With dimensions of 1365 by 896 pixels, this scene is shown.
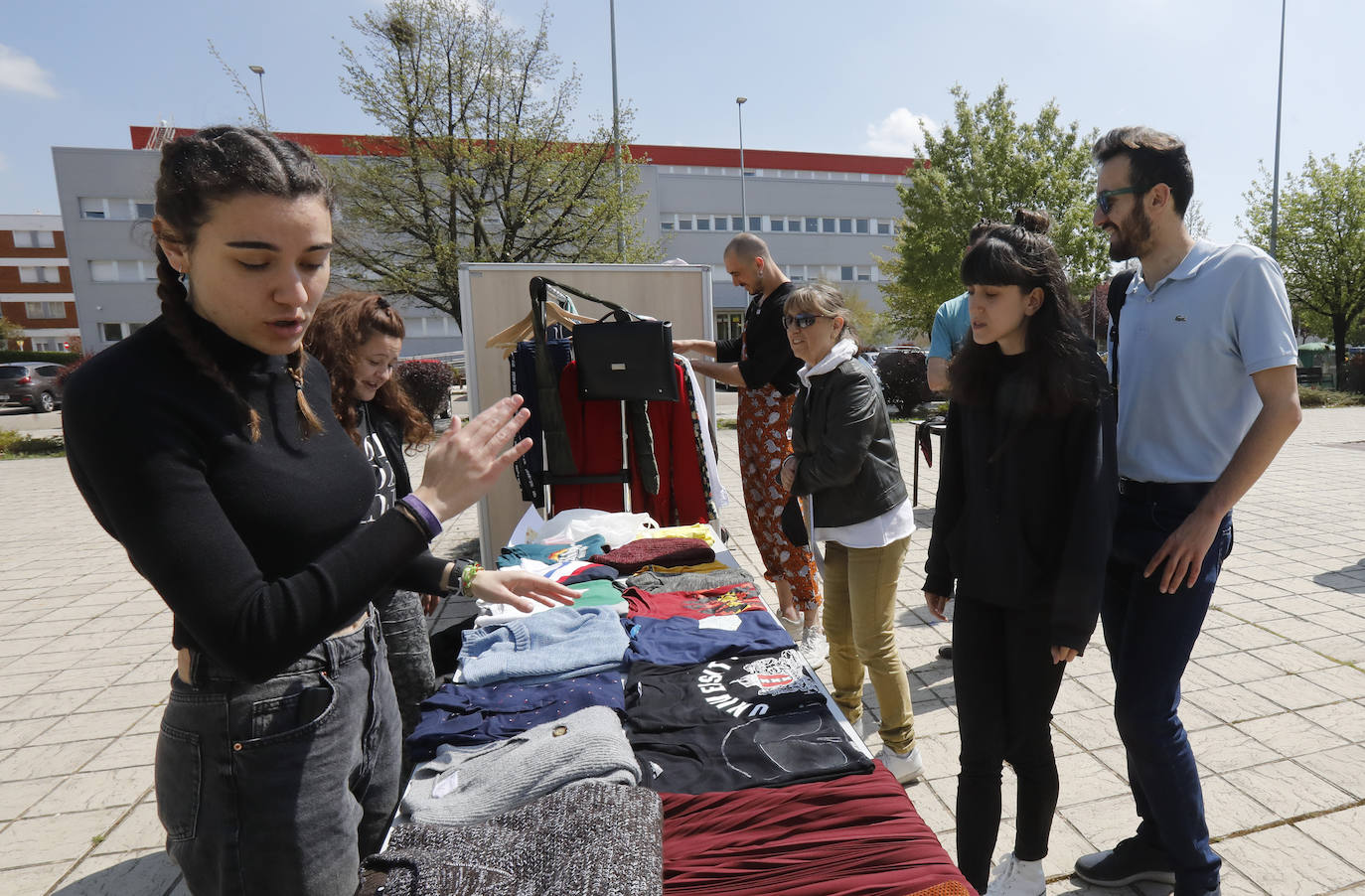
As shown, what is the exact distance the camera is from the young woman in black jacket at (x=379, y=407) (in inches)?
99.5

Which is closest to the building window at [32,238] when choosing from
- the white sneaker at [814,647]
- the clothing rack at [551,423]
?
the clothing rack at [551,423]

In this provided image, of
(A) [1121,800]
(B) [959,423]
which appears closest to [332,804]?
(B) [959,423]

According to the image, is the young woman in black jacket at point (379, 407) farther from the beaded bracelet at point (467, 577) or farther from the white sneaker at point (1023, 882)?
the white sneaker at point (1023, 882)

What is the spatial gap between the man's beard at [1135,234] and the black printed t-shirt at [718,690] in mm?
1529

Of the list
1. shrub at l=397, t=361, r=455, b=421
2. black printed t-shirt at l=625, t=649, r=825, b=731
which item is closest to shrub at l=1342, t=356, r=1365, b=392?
shrub at l=397, t=361, r=455, b=421

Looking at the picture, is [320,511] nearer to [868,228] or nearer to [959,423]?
[959,423]

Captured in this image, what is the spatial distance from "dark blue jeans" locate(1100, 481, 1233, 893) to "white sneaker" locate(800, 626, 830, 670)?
6.23ft

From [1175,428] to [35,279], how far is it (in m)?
68.3

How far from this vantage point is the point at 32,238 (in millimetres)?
50656

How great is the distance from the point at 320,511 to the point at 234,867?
613 millimetres

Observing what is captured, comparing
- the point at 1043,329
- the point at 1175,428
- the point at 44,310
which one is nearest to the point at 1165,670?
the point at 1175,428

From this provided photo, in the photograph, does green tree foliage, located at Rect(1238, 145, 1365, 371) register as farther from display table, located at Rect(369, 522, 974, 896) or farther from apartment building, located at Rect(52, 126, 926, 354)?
display table, located at Rect(369, 522, 974, 896)

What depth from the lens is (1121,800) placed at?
2734 millimetres

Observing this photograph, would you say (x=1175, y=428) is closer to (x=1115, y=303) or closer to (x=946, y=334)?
(x=1115, y=303)
